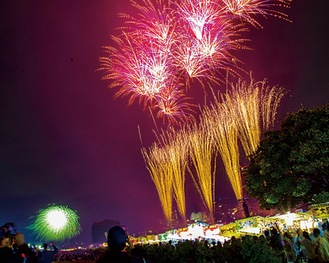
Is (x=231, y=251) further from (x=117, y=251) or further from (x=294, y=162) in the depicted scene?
(x=294, y=162)

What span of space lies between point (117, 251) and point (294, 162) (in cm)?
1953

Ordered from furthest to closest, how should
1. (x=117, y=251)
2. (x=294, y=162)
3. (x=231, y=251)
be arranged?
(x=294, y=162)
(x=231, y=251)
(x=117, y=251)

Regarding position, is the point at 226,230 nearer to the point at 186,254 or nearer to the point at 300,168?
the point at 300,168

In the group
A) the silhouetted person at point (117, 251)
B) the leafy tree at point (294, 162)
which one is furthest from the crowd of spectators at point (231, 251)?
the leafy tree at point (294, 162)

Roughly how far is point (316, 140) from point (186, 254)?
1247cm

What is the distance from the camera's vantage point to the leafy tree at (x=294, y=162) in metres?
20.1

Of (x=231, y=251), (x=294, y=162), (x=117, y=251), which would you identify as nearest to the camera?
(x=117, y=251)

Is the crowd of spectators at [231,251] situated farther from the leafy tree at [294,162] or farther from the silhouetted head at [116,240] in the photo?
the leafy tree at [294,162]

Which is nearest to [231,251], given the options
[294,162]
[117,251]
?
[117,251]

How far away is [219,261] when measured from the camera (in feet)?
30.3

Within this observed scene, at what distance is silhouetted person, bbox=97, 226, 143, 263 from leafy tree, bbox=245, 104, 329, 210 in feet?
61.5

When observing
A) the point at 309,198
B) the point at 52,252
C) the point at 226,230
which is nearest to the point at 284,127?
the point at 309,198

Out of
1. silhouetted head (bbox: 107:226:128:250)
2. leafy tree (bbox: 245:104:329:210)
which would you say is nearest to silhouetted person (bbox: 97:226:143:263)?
silhouetted head (bbox: 107:226:128:250)

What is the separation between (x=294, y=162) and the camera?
69.0 feet
